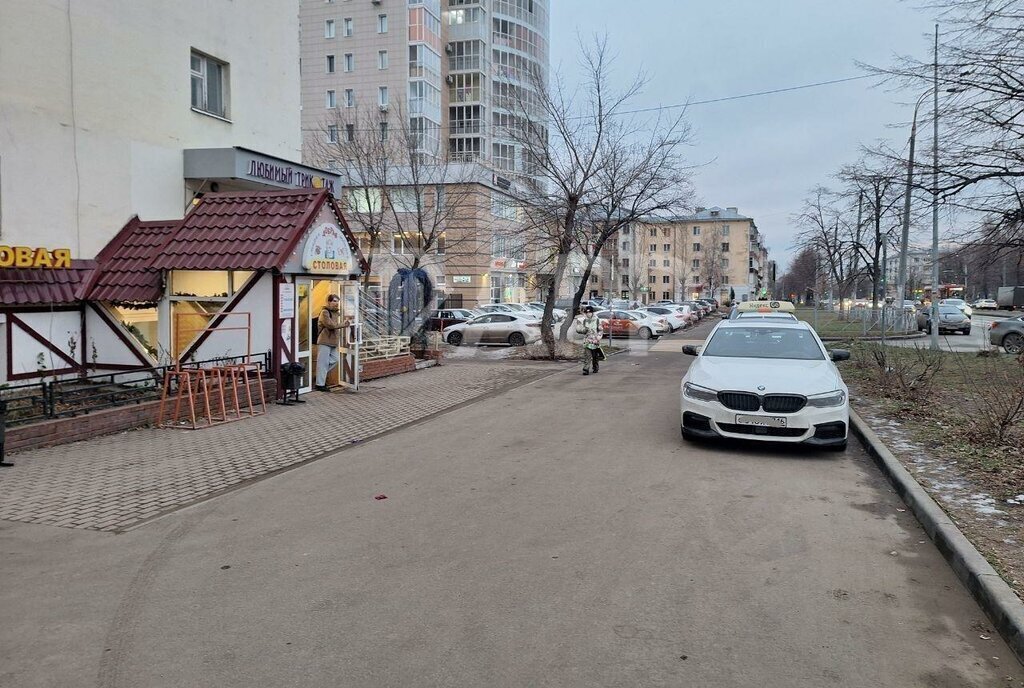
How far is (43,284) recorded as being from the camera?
11883 mm

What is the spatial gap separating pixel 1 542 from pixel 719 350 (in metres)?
8.34

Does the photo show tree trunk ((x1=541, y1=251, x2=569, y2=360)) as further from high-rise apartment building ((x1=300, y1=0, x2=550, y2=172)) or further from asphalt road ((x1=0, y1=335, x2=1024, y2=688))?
high-rise apartment building ((x1=300, y1=0, x2=550, y2=172))

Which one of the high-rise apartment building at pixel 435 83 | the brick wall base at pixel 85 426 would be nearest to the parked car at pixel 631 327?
the high-rise apartment building at pixel 435 83

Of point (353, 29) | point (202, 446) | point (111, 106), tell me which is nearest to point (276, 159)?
point (111, 106)

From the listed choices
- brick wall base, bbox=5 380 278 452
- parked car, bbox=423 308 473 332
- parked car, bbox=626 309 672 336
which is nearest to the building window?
brick wall base, bbox=5 380 278 452

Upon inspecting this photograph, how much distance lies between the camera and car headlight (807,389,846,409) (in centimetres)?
813

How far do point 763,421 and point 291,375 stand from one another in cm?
810

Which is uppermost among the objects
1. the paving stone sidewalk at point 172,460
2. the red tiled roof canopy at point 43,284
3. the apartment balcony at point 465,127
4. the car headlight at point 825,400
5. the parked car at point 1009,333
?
the apartment balcony at point 465,127

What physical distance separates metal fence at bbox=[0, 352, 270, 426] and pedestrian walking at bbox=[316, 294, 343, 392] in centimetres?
172

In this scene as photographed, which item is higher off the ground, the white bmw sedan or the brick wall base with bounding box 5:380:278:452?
the white bmw sedan

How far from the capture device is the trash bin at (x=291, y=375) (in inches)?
492

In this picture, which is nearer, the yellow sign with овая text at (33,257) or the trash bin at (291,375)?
the yellow sign with овая text at (33,257)

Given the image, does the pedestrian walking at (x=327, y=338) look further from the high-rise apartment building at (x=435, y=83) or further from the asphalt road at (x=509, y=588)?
the high-rise apartment building at (x=435, y=83)

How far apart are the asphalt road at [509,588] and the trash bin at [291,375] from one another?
5.10 meters
